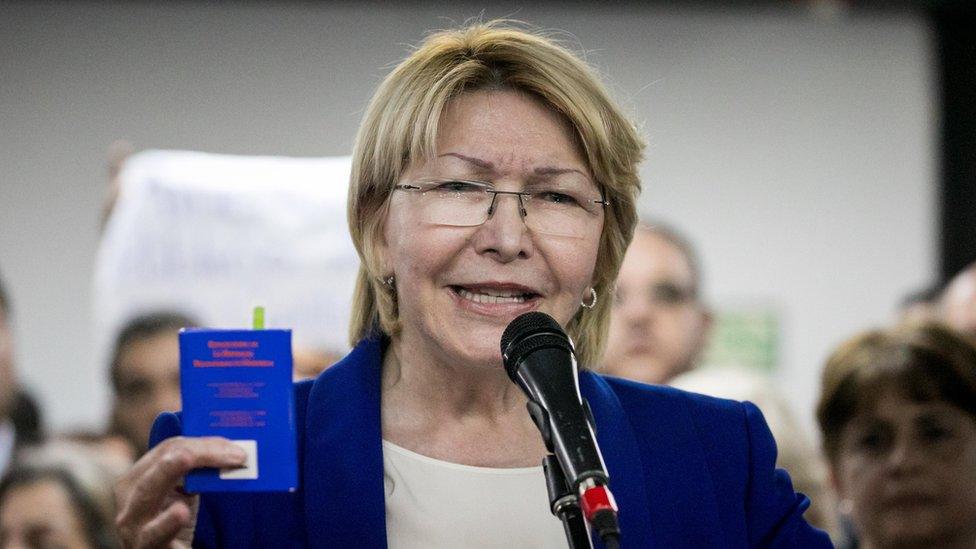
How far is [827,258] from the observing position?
7652 millimetres

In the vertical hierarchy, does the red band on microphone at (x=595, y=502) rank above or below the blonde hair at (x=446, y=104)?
below

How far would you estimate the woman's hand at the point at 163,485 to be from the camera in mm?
1683

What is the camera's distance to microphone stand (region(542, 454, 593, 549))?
1480 millimetres

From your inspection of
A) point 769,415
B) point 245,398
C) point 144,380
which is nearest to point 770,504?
point 245,398

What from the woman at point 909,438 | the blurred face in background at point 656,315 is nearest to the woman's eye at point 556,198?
Result: the woman at point 909,438

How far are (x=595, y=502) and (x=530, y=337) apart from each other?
0.89 ft

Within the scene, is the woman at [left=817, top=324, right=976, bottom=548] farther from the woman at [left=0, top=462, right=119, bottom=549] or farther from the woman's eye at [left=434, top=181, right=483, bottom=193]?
the woman at [left=0, top=462, right=119, bottom=549]

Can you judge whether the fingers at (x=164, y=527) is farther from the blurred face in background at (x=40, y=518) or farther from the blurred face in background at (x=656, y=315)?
the blurred face in background at (x=656, y=315)

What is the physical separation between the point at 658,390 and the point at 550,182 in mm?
395

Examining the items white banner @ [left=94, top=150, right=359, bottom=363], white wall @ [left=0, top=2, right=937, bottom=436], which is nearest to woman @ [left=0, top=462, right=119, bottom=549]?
white banner @ [left=94, top=150, right=359, bottom=363]

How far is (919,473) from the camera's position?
2.94m

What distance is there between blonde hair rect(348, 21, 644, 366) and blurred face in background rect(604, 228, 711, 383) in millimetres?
2249

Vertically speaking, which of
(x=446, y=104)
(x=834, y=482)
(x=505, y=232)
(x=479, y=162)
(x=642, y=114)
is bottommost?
(x=834, y=482)

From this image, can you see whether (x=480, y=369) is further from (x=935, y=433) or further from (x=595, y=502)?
(x=935, y=433)
